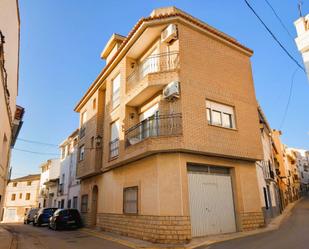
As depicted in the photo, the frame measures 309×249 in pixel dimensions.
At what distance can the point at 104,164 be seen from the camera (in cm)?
1539

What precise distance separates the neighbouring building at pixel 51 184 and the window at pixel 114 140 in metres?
17.3

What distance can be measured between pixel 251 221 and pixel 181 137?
18.0 feet

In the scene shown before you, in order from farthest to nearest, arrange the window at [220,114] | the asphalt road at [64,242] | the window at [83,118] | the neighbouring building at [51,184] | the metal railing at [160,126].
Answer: the neighbouring building at [51,184]
the window at [83,118]
the window at [220,114]
the metal railing at [160,126]
the asphalt road at [64,242]

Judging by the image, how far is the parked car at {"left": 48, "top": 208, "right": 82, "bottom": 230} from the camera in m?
17.0

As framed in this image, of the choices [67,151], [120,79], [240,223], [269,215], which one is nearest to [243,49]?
[120,79]

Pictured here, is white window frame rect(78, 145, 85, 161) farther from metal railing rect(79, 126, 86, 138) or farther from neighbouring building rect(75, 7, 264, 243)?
neighbouring building rect(75, 7, 264, 243)

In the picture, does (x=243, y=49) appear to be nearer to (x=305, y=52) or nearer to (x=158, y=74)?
(x=305, y=52)

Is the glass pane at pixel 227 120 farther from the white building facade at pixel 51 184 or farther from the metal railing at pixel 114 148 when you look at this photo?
the white building facade at pixel 51 184

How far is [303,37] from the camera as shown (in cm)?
986

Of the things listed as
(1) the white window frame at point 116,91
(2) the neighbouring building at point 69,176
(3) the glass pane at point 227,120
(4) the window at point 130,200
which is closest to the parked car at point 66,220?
(2) the neighbouring building at point 69,176

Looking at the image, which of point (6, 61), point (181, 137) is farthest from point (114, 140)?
point (6, 61)

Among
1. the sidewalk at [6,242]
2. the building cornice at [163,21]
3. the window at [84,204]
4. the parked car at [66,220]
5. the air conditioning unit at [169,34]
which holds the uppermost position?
the building cornice at [163,21]

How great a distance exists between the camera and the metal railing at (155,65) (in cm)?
1191

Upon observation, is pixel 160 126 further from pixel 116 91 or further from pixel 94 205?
pixel 94 205
